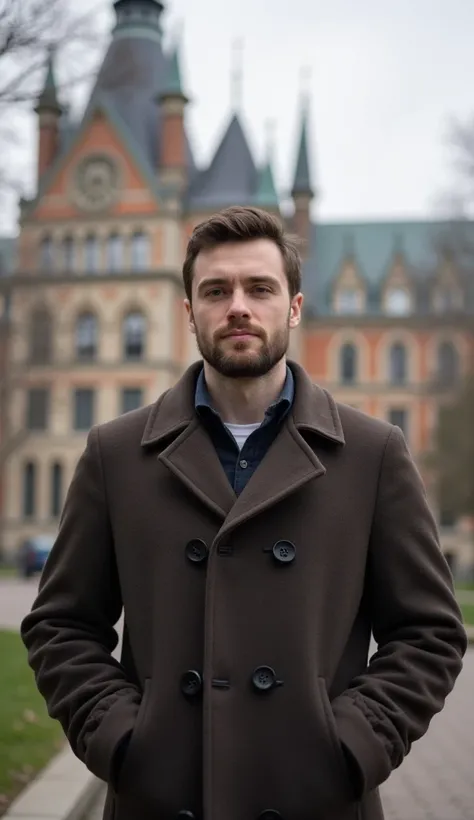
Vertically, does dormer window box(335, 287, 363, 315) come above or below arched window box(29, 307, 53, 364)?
above

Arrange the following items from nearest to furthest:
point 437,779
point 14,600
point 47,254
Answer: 1. point 437,779
2. point 14,600
3. point 47,254

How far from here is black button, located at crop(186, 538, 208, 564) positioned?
105 inches

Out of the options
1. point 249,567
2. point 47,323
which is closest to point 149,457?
point 249,567

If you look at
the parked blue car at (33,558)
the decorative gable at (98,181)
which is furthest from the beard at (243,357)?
the decorative gable at (98,181)

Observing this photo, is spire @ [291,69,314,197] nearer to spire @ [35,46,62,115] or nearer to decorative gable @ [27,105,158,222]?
decorative gable @ [27,105,158,222]

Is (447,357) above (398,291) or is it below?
below

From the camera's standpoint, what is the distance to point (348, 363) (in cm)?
5209

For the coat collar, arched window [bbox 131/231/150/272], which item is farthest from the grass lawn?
arched window [bbox 131/231/150/272]

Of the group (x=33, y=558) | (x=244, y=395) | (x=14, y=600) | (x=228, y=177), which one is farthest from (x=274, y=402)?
(x=228, y=177)

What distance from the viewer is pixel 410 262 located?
5409 cm

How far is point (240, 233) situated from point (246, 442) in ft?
1.68

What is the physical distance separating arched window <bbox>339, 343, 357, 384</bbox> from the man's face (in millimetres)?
48963

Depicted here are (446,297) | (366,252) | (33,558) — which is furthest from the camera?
(366,252)

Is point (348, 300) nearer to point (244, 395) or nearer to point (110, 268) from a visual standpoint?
point (110, 268)
